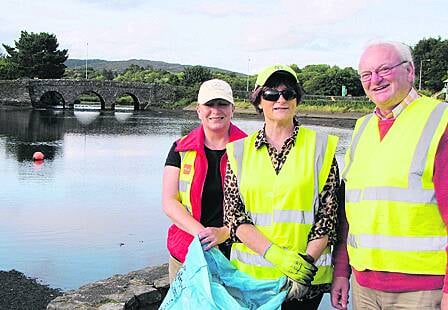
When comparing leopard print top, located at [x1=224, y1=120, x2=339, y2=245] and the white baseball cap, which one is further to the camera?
the white baseball cap

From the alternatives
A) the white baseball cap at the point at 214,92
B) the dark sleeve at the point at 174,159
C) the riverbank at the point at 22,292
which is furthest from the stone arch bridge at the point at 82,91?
the white baseball cap at the point at 214,92

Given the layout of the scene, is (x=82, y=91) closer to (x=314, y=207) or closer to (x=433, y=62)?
(x=433, y=62)

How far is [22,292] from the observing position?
791 centimetres

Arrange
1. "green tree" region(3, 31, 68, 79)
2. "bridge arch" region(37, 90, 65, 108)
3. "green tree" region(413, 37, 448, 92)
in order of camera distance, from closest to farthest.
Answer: "green tree" region(413, 37, 448, 92), "bridge arch" region(37, 90, 65, 108), "green tree" region(3, 31, 68, 79)

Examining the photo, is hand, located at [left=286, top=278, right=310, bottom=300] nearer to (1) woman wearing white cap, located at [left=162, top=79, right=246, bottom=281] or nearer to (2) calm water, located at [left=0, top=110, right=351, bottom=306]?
(1) woman wearing white cap, located at [left=162, top=79, right=246, bottom=281]

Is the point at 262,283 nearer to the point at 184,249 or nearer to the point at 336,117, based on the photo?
the point at 184,249

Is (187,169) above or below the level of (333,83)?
below

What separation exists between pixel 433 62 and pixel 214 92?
234ft

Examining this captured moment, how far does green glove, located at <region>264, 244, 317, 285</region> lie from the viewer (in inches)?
107

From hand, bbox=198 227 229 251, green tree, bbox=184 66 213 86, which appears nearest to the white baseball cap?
hand, bbox=198 227 229 251

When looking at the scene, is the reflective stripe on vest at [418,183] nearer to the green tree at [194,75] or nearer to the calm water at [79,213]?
the calm water at [79,213]

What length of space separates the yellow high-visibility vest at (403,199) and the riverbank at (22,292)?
225 inches

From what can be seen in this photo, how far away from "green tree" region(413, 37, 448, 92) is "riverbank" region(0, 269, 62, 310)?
6100 centimetres

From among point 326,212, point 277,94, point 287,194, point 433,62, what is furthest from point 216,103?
point 433,62
